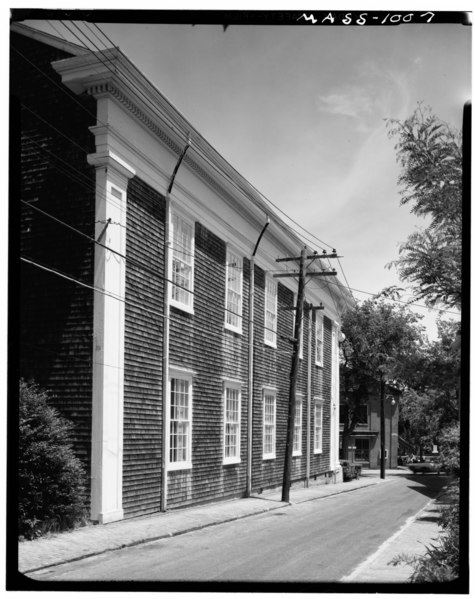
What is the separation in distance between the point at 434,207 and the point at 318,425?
17.5 metres

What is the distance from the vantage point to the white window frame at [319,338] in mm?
20547

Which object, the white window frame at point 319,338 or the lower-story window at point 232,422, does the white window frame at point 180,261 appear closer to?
the lower-story window at point 232,422

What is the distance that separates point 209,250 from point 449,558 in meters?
10.9

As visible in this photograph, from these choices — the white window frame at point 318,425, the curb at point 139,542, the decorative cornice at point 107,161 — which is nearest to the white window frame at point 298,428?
the white window frame at point 318,425

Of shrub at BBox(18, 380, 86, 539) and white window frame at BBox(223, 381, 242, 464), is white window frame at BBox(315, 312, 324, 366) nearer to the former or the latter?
white window frame at BBox(223, 381, 242, 464)

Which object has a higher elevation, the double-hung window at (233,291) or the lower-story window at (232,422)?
the double-hung window at (233,291)

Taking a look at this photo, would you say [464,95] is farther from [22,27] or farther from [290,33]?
[22,27]

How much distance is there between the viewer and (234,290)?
1777 cm

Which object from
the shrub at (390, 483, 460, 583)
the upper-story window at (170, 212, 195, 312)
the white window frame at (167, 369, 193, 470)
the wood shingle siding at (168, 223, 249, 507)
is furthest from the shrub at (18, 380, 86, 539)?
the shrub at (390, 483, 460, 583)

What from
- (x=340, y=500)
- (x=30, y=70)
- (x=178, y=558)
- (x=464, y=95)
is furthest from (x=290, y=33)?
(x=340, y=500)

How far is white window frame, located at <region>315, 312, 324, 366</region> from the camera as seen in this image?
→ 20.5m

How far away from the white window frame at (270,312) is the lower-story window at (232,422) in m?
1.63

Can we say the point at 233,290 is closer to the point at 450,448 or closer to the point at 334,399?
the point at 334,399

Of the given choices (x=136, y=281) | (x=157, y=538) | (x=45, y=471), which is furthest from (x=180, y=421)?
(x=45, y=471)
